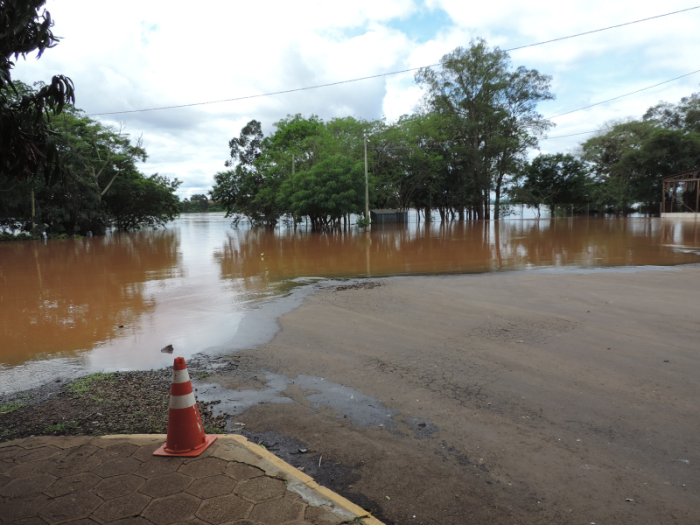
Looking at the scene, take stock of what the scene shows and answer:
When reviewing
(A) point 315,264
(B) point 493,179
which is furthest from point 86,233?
(B) point 493,179

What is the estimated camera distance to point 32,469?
2.82 meters

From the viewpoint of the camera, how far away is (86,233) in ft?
125

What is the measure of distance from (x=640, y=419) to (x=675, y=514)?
3.69 ft

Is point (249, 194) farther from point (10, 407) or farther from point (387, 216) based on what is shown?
point (10, 407)

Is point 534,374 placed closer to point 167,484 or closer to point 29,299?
point 167,484

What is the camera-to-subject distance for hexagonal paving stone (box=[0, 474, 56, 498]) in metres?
2.59

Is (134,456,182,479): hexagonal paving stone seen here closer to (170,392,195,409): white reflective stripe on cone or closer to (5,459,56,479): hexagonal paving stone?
(170,392,195,409): white reflective stripe on cone

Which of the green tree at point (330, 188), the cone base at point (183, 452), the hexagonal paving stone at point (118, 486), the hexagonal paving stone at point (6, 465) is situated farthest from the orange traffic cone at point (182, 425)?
the green tree at point (330, 188)

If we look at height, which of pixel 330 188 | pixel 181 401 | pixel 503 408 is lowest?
pixel 503 408

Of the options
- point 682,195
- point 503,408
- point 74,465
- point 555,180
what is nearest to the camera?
point 74,465

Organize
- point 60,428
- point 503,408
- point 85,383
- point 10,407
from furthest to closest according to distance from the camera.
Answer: point 85,383 < point 10,407 < point 503,408 < point 60,428

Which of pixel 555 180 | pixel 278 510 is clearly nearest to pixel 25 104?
pixel 278 510

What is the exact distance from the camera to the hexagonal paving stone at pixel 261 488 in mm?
2513

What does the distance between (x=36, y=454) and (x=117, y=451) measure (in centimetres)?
50
